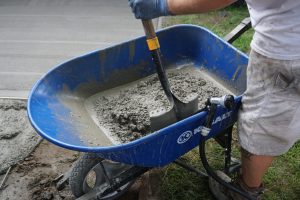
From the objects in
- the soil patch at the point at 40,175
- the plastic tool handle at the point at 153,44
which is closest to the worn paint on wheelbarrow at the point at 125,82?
the plastic tool handle at the point at 153,44

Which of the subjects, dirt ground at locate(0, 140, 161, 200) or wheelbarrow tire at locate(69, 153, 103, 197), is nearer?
wheelbarrow tire at locate(69, 153, 103, 197)

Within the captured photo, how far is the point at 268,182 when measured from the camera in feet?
6.70

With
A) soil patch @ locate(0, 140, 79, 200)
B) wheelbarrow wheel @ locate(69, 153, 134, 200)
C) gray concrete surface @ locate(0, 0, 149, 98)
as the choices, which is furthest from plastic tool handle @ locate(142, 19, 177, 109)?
gray concrete surface @ locate(0, 0, 149, 98)

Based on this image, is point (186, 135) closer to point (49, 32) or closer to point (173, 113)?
point (173, 113)

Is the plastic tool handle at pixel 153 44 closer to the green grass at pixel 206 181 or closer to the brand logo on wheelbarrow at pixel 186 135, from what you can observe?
the brand logo on wheelbarrow at pixel 186 135

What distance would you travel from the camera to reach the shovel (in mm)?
1608

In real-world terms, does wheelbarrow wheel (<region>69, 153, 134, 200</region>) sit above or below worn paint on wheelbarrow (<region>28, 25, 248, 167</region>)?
below

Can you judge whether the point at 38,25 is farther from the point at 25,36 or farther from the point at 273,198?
the point at 273,198

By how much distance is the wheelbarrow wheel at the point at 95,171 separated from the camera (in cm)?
168

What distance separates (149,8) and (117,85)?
73cm

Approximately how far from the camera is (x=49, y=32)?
136 inches

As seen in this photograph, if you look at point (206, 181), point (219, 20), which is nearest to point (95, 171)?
point (206, 181)

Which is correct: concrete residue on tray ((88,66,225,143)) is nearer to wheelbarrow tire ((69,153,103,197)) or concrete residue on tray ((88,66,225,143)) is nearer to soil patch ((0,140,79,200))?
wheelbarrow tire ((69,153,103,197))

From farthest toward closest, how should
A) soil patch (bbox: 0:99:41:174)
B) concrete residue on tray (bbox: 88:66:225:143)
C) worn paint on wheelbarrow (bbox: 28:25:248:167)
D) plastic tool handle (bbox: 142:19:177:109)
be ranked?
soil patch (bbox: 0:99:41:174)
concrete residue on tray (bbox: 88:66:225:143)
plastic tool handle (bbox: 142:19:177:109)
worn paint on wheelbarrow (bbox: 28:25:248:167)
